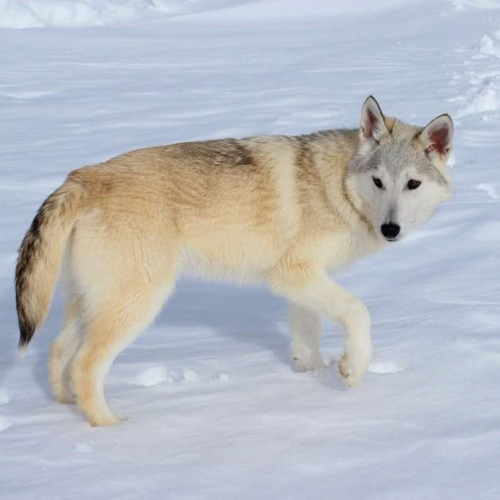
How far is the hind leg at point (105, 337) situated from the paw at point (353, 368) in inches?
39.0

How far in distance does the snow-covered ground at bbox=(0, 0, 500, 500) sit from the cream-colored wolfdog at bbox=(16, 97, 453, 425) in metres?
0.31

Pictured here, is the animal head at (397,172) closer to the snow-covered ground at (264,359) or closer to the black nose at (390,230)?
the black nose at (390,230)

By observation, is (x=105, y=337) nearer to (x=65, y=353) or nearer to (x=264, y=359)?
(x=65, y=353)

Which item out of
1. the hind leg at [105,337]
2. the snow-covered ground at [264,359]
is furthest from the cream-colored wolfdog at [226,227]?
the snow-covered ground at [264,359]

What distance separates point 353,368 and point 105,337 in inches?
48.1

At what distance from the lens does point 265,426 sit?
3.65 meters

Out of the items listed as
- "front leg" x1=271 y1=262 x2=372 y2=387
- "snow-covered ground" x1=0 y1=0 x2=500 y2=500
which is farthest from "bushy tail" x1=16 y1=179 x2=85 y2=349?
"front leg" x1=271 y1=262 x2=372 y2=387

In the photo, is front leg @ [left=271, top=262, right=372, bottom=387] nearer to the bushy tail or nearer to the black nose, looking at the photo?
the black nose

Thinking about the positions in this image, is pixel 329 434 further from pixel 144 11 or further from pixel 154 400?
pixel 144 11

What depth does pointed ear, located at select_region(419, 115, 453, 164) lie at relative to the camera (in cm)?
456

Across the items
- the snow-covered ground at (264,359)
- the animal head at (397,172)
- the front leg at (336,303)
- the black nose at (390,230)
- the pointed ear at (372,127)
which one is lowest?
the snow-covered ground at (264,359)

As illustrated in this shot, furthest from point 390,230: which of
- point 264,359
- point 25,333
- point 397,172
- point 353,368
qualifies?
point 25,333

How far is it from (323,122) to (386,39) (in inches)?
386

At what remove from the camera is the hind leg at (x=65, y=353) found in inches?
167
